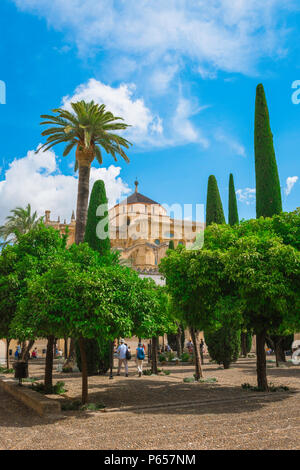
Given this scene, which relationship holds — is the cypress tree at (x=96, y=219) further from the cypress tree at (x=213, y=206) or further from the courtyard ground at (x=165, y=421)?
the courtyard ground at (x=165, y=421)

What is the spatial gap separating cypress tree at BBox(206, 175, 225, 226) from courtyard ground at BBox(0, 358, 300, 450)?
1009 cm

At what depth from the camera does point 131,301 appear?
1041 centimetres

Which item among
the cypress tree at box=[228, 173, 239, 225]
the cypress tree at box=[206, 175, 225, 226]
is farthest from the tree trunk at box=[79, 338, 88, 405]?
the cypress tree at box=[228, 173, 239, 225]

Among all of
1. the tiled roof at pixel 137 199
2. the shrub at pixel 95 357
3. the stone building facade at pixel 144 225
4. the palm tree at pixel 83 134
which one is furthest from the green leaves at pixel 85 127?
the tiled roof at pixel 137 199

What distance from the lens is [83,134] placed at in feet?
76.9

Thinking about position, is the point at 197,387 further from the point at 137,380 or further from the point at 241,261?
the point at 241,261

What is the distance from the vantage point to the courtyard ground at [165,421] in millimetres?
7293

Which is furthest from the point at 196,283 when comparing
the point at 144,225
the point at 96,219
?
the point at 144,225

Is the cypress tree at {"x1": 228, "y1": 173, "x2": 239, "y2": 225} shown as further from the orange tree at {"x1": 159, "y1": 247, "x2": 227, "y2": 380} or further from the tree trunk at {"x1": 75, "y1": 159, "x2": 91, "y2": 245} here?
the orange tree at {"x1": 159, "y1": 247, "x2": 227, "y2": 380}

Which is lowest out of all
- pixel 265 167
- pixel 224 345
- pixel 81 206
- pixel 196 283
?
pixel 224 345

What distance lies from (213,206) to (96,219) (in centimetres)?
678

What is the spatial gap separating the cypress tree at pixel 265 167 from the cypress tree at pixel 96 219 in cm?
784

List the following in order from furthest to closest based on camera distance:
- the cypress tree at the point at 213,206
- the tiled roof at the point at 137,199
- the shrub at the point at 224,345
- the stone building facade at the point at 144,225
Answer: the tiled roof at the point at 137,199 < the stone building facade at the point at 144,225 < the cypress tree at the point at 213,206 < the shrub at the point at 224,345

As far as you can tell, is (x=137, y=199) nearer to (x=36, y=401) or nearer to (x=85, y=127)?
(x=85, y=127)
